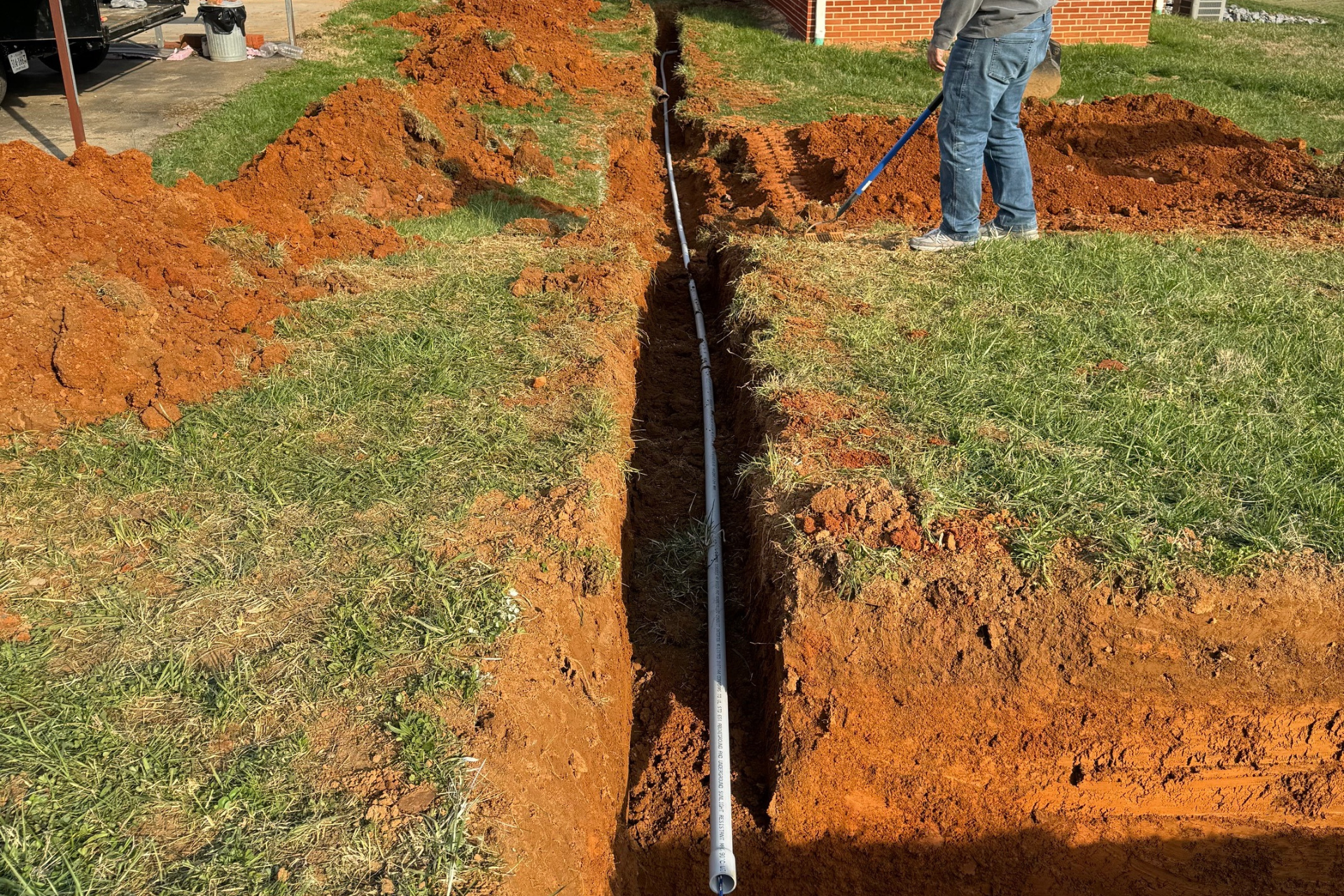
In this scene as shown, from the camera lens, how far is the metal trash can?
10.8 m

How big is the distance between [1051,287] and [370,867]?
446cm

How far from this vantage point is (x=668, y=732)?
11.9 ft

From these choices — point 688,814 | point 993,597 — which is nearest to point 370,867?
point 688,814

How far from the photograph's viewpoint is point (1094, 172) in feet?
27.3

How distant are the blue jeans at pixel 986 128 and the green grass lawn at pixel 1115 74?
4.05 meters

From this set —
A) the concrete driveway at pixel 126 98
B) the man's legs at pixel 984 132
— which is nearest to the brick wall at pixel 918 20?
the concrete driveway at pixel 126 98

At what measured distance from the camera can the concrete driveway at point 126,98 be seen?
325 inches

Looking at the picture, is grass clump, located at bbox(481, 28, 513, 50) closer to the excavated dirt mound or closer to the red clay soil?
the excavated dirt mound

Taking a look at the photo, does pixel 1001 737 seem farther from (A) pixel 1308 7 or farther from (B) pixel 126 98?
(A) pixel 1308 7

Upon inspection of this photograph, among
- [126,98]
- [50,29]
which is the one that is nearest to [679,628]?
[50,29]

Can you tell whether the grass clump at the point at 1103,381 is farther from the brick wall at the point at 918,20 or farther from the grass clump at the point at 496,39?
the brick wall at the point at 918,20

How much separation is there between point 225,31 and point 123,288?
25.8 feet

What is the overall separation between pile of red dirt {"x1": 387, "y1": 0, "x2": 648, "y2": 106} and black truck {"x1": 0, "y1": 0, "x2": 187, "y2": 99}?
2.69m

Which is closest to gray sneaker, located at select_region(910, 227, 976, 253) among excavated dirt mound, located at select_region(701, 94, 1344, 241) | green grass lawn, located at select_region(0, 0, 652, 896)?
excavated dirt mound, located at select_region(701, 94, 1344, 241)
